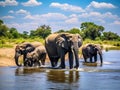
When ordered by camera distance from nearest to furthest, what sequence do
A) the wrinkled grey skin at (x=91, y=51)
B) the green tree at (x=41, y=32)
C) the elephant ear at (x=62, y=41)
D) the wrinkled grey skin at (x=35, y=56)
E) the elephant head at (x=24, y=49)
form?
1. the elephant ear at (x=62, y=41)
2. the wrinkled grey skin at (x=35, y=56)
3. the elephant head at (x=24, y=49)
4. the wrinkled grey skin at (x=91, y=51)
5. the green tree at (x=41, y=32)

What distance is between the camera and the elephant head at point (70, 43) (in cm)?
2369

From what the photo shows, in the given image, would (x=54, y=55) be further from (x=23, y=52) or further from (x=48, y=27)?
(x=48, y=27)

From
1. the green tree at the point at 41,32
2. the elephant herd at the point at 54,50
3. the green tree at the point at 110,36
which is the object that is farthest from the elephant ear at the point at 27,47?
the green tree at the point at 110,36

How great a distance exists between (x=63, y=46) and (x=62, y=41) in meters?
0.30

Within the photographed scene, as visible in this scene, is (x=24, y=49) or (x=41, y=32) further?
(x=41, y=32)

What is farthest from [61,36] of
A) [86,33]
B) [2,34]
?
[86,33]

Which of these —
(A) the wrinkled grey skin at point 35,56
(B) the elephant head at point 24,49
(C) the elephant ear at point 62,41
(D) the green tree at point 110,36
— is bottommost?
(A) the wrinkled grey skin at point 35,56

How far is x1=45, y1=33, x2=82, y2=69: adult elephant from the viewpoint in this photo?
2377 cm

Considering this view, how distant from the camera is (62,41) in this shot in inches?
965

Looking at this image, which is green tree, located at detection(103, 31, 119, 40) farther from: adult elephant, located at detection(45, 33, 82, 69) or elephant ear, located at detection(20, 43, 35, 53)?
adult elephant, located at detection(45, 33, 82, 69)

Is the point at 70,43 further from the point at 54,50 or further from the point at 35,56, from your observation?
the point at 35,56

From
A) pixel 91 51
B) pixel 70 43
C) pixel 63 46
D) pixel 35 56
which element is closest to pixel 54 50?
pixel 35 56

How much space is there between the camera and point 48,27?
128250 mm

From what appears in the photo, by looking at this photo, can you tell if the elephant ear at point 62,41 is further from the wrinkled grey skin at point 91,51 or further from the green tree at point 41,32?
the green tree at point 41,32
